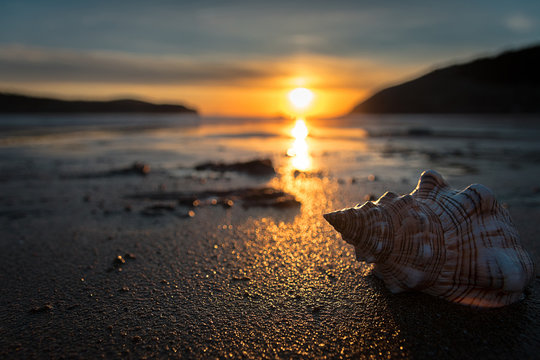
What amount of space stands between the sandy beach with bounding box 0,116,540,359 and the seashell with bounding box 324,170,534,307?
13 centimetres

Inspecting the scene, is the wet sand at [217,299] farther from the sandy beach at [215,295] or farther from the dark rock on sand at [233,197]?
the dark rock on sand at [233,197]

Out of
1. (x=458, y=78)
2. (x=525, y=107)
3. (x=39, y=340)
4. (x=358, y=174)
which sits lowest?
(x=39, y=340)

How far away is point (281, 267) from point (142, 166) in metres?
4.97

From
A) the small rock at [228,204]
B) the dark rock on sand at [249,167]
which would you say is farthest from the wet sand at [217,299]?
the dark rock on sand at [249,167]

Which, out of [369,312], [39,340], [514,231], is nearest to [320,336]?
[369,312]

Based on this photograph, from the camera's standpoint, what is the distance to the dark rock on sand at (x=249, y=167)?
6430 mm

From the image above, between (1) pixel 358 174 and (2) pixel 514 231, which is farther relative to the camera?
(1) pixel 358 174

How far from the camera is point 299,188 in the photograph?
512 centimetres

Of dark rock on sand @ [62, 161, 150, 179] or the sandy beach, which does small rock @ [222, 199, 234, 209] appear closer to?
the sandy beach

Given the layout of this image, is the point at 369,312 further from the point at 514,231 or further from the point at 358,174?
the point at 358,174

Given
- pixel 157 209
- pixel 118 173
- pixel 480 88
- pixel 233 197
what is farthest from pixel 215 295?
pixel 480 88

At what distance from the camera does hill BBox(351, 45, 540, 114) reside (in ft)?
147

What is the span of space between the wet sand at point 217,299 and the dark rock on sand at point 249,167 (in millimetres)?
2876

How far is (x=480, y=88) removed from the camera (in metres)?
49.1
